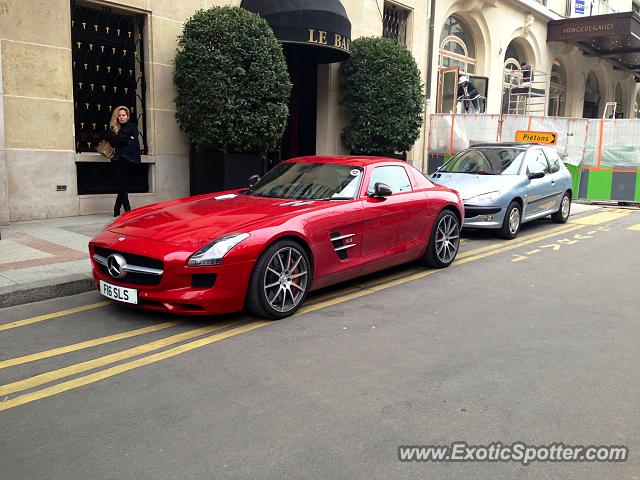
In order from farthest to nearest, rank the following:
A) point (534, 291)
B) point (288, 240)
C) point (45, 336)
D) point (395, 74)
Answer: point (395, 74) → point (534, 291) → point (288, 240) → point (45, 336)

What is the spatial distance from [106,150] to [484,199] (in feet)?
20.4

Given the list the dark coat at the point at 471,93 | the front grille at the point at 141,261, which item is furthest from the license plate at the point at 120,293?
the dark coat at the point at 471,93

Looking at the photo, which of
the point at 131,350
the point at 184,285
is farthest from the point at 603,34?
the point at 131,350

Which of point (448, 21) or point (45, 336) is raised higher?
point (448, 21)

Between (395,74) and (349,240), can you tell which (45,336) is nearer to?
(349,240)

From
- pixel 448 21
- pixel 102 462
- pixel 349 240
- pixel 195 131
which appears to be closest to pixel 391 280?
pixel 349 240

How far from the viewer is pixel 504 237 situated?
31.8 feet

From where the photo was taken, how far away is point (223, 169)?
34.8 feet

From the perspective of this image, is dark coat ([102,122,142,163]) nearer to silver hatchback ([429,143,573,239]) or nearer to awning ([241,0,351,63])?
awning ([241,0,351,63])

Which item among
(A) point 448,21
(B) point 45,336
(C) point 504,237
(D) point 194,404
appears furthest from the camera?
(A) point 448,21

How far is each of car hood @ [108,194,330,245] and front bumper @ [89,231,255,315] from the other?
0.52 ft

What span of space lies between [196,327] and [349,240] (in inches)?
70.0

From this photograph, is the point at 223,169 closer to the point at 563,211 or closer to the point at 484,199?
the point at 484,199

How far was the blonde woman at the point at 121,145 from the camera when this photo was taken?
971 centimetres
